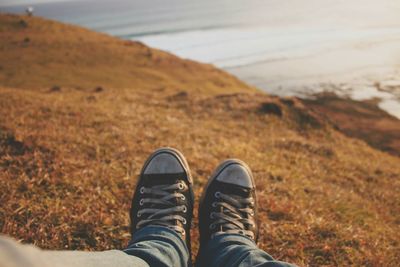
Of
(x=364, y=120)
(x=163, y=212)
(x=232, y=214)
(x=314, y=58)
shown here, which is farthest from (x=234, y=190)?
(x=314, y=58)

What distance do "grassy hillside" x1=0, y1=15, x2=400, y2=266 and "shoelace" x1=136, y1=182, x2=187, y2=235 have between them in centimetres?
45

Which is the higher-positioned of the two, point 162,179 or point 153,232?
point 162,179

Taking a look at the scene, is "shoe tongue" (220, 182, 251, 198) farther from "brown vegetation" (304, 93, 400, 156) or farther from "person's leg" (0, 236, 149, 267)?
"brown vegetation" (304, 93, 400, 156)

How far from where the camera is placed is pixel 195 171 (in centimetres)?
488

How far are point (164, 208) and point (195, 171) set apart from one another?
6.14ft

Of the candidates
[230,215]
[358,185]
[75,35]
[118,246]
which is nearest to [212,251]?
[230,215]

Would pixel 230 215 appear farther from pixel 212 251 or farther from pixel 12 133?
pixel 12 133

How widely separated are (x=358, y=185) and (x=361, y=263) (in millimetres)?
3062

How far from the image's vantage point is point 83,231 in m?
3.16

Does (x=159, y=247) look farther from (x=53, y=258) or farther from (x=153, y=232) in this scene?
(x=53, y=258)

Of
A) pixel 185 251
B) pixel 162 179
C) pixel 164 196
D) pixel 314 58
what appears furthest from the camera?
pixel 314 58

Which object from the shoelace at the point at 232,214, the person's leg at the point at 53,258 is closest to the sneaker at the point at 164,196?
the shoelace at the point at 232,214

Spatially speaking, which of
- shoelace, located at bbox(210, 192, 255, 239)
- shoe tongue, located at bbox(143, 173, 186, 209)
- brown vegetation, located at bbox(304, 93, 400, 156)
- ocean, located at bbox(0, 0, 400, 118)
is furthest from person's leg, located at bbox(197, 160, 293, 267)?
ocean, located at bbox(0, 0, 400, 118)

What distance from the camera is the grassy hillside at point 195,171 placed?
3293 mm
